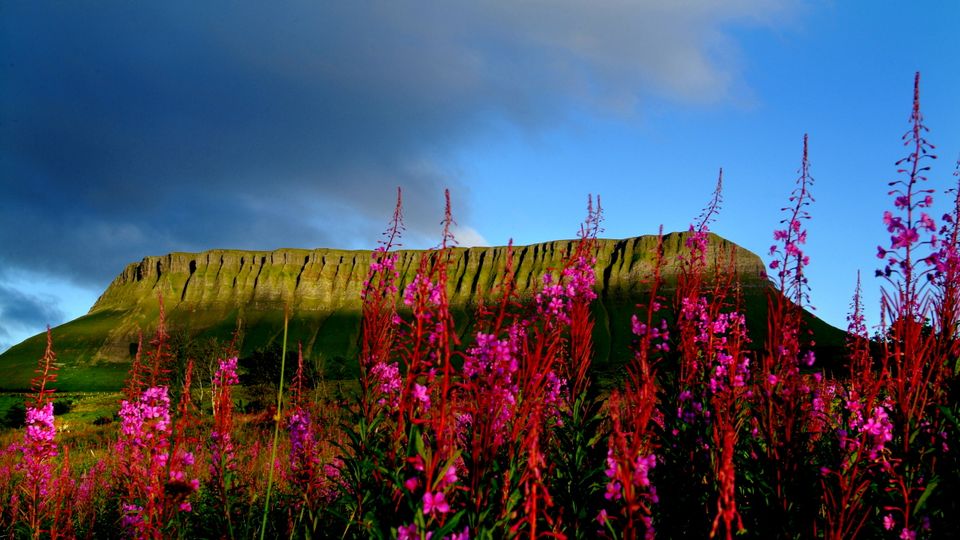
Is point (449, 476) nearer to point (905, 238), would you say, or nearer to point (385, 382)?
point (385, 382)

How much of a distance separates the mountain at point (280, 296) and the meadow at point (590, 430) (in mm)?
123549

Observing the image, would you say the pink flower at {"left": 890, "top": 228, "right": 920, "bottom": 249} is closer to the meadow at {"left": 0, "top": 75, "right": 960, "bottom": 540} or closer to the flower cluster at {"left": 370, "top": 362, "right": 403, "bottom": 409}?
the meadow at {"left": 0, "top": 75, "right": 960, "bottom": 540}

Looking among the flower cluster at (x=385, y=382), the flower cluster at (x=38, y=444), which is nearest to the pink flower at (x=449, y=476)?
the flower cluster at (x=385, y=382)

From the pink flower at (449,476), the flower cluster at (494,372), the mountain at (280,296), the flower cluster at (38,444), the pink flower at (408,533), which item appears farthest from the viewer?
the mountain at (280,296)

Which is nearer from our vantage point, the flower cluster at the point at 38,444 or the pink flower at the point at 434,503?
the pink flower at the point at 434,503

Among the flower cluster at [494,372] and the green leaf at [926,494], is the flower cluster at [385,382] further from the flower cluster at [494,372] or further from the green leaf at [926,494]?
the green leaf at [926,494]

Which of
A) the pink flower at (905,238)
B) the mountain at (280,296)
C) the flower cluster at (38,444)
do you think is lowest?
the flower cluster at (38,444)

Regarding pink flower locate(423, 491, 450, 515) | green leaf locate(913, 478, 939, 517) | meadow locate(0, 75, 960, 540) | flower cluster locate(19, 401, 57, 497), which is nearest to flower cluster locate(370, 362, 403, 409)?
meadow locate(0, 75, 960, 540)

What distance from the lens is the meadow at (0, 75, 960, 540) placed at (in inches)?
119

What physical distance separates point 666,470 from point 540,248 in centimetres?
17524

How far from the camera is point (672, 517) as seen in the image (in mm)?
4090

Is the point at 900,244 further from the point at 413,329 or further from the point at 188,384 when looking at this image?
the point at 188,384

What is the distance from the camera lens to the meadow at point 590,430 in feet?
9.93

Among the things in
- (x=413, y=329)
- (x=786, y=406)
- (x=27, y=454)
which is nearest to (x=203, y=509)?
(x=27, y=454)
